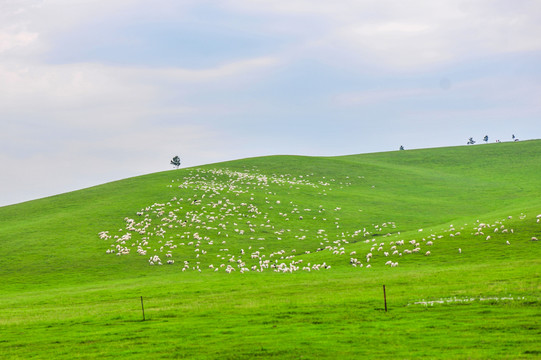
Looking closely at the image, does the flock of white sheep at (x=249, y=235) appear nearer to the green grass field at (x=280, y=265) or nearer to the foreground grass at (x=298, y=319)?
the green grass field at (x=280, y=265)

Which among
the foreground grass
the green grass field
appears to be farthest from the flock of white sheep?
the foreground grass

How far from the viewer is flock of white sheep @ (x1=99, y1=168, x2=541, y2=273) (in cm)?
6053

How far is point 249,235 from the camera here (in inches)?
2940

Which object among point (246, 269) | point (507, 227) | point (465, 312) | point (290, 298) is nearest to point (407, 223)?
point (507, 227)

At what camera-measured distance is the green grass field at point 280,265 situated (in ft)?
85.3

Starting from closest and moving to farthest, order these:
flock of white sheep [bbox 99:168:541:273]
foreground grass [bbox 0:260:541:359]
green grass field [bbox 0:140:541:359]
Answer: foreground grass [bbox 0:260:541:359] < green grass field [bbox 0:140:541:359] < flock of white sheep [bbox 99:168:541:273]

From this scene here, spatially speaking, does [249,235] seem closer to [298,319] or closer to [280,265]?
[280,265]

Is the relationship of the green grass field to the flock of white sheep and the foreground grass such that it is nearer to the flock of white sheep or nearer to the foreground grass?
the foreground grass

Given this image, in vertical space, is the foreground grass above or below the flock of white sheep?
below

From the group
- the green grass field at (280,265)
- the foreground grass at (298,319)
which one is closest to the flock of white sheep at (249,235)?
the green grass field at (280,265)

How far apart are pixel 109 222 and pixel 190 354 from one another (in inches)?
2361

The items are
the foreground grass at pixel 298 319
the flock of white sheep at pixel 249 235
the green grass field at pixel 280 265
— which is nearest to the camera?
the foreground grass at pixel 298 319

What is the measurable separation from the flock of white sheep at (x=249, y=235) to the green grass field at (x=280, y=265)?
304mm

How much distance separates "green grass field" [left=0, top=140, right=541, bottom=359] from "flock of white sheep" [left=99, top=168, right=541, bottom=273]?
1.00ft
